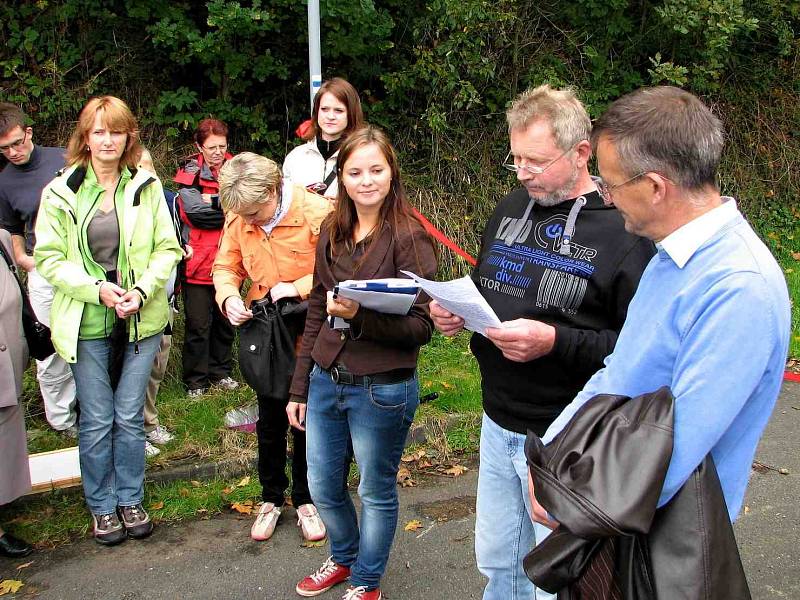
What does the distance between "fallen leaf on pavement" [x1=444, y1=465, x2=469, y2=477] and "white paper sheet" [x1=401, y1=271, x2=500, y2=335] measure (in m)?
2.55

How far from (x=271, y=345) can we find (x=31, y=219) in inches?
94.0

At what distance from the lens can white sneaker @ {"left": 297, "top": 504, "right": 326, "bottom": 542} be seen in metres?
3.99

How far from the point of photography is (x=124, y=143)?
3934mm

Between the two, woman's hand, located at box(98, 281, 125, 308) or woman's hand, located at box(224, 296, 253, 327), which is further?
woman's hand, located at box(98, 281, 125, 308)

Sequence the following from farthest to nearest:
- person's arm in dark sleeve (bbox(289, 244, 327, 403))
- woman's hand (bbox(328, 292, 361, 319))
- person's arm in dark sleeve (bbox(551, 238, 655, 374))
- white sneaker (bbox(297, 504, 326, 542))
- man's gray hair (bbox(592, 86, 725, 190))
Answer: white sneaker (bbox(297, 504, 326, 542))
person's arm in dark sleeve (bbox(289, 244, 327, 403))
woman's hand (bbox(328, 292, 361, 319))
person's arm in dark sleeve (bbox(551, 238, 655, 374))
man's gray hair (bbox(592, 86, 725, 190))

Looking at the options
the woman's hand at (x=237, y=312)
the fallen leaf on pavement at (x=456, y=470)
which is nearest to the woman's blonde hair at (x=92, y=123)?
the woman's hand at (x=237, y=312)

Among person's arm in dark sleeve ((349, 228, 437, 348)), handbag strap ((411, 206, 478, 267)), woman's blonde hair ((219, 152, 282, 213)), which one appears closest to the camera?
person's arm in dark sleeve ((349, 228, 437, 348))

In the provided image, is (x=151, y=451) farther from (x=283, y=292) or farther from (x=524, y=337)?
(x=524, y=337)

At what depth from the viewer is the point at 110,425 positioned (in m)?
3.98

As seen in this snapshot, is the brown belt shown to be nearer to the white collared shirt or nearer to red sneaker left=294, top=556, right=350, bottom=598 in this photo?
red sneaker left=294, top=556, right=350, bottom=598

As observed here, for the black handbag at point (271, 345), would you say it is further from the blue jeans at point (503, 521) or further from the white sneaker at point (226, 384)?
the white sneaker at point (226, 384)

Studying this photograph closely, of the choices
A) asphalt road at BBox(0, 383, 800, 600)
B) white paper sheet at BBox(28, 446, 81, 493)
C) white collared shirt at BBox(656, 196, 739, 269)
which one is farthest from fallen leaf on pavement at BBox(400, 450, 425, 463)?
white collared shirt at BBox(656, 196, 739, 269)

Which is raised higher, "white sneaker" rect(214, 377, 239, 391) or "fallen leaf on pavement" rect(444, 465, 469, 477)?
"white sneaker" rect(214, 377, 239, 391)

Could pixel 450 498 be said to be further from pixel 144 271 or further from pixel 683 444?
pixel 683 444
